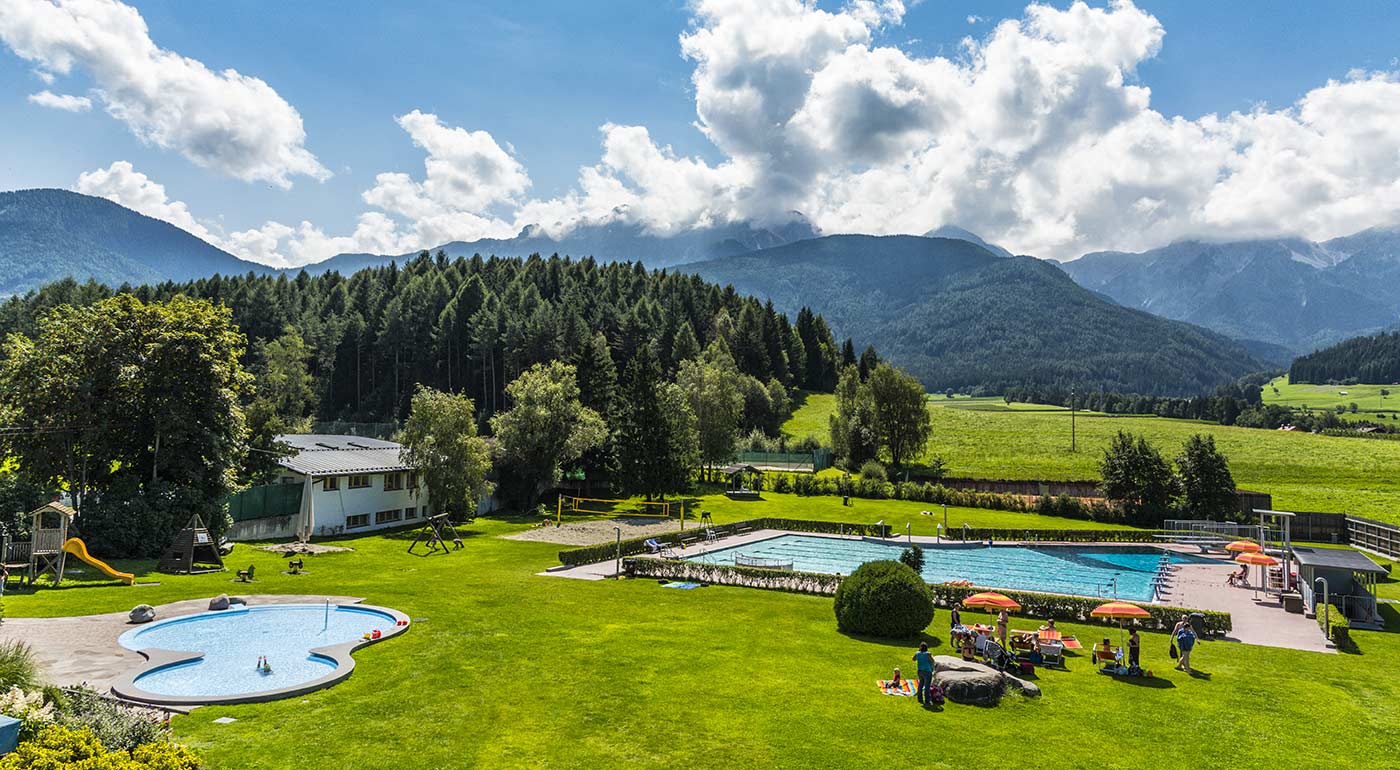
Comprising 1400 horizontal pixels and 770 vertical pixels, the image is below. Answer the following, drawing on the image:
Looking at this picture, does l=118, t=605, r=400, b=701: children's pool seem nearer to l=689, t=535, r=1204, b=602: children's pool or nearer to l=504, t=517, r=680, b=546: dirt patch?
l=504, t=517, r=680, b=546: dirt patch

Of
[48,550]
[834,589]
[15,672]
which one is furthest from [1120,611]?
[48,550]

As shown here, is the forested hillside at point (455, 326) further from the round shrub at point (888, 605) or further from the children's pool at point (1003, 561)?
the round shrub at point (888, 605)

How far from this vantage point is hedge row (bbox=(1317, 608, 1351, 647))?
24.3 metres

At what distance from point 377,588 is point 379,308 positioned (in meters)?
95.4

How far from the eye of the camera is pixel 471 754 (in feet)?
45.3

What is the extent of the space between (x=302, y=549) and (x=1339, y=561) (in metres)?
45.3

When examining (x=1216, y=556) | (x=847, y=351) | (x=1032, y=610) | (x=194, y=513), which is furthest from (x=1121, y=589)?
(x=847, y=351)

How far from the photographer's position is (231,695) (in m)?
16.5

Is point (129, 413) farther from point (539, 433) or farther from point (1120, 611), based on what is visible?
point (1120, 611)

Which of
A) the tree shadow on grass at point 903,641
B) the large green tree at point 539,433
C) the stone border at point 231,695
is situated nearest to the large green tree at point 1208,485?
the tree shadow on grass at point 903,641

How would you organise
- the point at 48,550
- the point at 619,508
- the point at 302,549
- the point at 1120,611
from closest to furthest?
1. the point at 1120,611
2. the point at 48,550
3. the point at 302,549
4. the point at 619,508

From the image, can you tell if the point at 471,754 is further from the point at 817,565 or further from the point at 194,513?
the point at 817,565

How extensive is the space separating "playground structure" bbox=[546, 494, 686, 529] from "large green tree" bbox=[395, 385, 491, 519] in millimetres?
8477

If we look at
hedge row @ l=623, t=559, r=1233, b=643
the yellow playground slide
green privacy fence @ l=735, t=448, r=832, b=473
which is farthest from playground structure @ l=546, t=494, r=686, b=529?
the yellow playground slide
